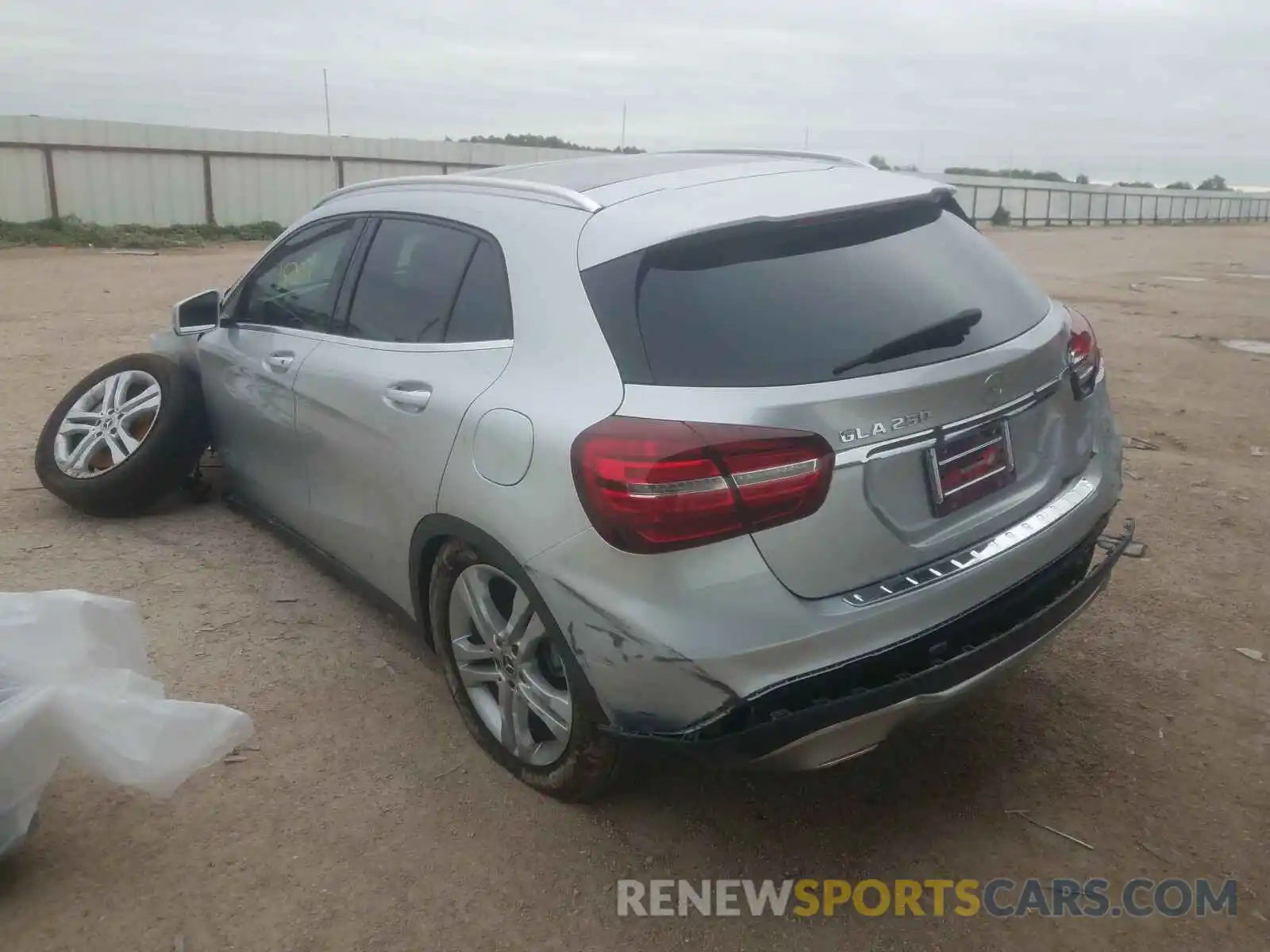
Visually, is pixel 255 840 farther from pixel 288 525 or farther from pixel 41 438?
pixel 41 438

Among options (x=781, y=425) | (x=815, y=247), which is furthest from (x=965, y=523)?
(x=815, y=247)

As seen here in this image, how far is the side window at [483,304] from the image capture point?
2.92 m

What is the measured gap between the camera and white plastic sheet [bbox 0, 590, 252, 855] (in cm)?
241

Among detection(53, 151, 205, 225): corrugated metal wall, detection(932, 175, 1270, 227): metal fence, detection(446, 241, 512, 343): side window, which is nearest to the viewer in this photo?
detection(446, 241, 512, 343): side window

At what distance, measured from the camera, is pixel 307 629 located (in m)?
3.97

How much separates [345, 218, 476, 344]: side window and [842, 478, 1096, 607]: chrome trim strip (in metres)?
1.49

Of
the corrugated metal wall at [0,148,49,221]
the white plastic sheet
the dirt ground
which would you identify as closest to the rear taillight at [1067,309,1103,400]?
the dirt ground

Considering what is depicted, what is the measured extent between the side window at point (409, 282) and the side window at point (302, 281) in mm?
214

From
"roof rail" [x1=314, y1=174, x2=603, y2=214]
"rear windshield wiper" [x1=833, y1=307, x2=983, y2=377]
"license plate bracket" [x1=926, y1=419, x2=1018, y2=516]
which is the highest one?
"roof rail" [x1=314, y1=174, x2=603, y2=214]

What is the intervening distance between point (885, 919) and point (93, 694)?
6.33ft

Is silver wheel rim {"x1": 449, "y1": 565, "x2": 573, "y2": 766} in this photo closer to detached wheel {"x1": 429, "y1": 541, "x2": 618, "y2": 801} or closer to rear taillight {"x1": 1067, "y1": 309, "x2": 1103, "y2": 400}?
detached wheel {"x1": 429, "y1": 541, "x2": 618, "y2": 801}

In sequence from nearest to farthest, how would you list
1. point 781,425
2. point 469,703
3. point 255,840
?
point 781,425 < point 255,840 < point 469,703

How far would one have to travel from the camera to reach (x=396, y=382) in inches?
126

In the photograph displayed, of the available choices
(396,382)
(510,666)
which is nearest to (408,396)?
(396,382)
